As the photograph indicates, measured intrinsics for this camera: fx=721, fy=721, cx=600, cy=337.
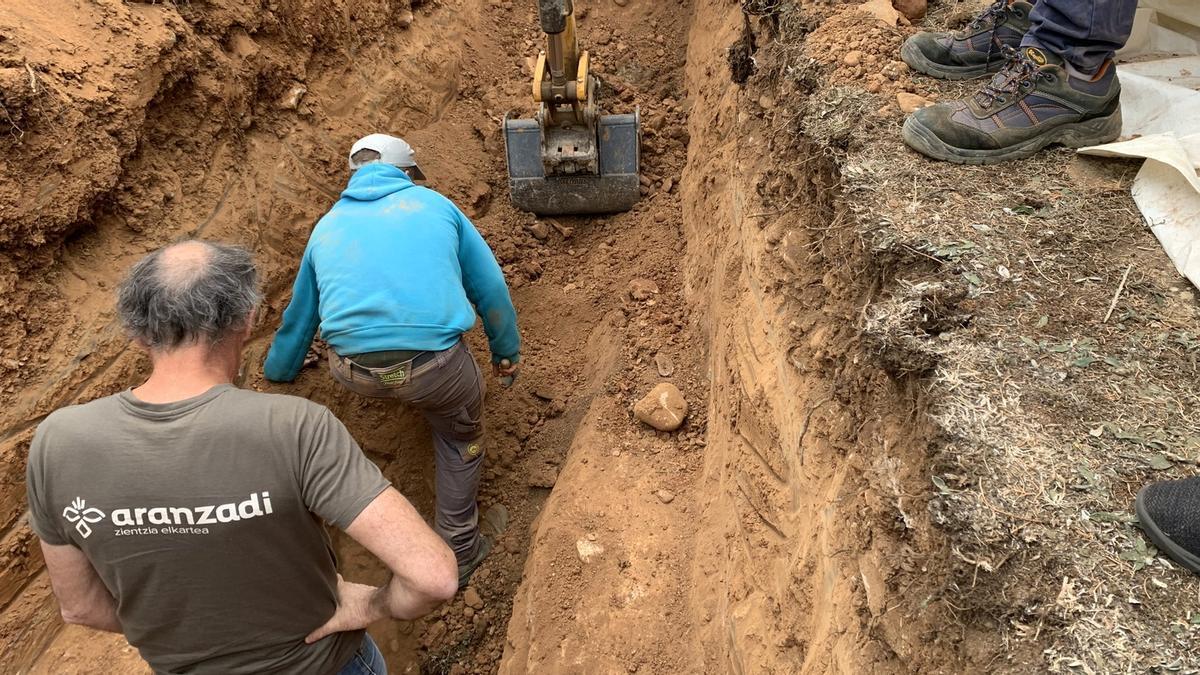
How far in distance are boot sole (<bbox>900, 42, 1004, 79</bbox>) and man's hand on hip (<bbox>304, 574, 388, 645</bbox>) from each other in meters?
3.18

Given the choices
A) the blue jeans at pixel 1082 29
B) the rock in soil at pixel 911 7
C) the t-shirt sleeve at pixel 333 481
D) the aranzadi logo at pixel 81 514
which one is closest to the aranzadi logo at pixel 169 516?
the aranzadi logo at pixel 81 514

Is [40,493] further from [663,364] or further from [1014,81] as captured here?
[1014,81]

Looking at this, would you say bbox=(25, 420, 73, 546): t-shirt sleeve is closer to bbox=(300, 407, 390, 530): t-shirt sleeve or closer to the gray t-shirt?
the gray t-shirt

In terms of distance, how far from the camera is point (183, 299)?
2.01 metres

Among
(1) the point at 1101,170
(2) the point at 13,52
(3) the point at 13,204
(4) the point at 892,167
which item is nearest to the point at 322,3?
(2) the point at 13,52

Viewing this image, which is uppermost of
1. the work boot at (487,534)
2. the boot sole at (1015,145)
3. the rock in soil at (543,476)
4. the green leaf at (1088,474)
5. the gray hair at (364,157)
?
the boot sole at (1015,145)

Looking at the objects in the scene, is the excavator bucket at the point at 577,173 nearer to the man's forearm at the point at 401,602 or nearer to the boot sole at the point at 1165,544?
the man's forearm at the point at 401,602

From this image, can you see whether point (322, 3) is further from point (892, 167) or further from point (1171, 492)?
point (1171, 492)

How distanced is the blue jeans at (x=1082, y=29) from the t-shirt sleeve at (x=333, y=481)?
293cm

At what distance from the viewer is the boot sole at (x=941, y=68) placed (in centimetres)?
329

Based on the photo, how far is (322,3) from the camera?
15.0ft

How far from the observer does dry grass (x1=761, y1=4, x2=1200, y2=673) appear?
61.6 inches

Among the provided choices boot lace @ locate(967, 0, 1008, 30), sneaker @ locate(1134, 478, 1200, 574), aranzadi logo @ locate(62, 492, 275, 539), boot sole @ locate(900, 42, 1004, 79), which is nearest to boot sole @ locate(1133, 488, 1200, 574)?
sneaker @ locate(1134, 478, 1200, 574)

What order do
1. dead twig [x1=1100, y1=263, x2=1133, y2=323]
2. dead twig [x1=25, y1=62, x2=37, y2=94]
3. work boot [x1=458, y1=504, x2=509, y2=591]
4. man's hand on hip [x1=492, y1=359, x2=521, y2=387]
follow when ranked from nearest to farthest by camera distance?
1. dead twig [x1=1100, y1=263, x2=1133, y2=323]
2. dead twig [x1=25, y1=62, x2=37, y2=94]
3. work boot [x1=458, y1=504, x2=509, y2=591]
4. man's hand on hip [x1=492, y1=359, x2=521, y2=387]
